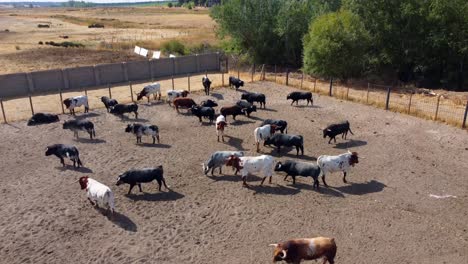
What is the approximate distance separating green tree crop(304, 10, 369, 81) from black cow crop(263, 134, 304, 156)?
58.0ft

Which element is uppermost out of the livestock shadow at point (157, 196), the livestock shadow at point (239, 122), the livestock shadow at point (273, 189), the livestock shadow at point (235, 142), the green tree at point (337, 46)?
the green tree at point (337, 46)

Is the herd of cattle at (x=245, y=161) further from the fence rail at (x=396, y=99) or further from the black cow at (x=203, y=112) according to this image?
the fence rail at (x=396, y=99)

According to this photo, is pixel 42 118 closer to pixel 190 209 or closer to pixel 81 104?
pixel 81 104

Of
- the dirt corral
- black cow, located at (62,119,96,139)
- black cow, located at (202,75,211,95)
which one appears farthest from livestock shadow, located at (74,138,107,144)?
black cow, located at (202,75,211,95)

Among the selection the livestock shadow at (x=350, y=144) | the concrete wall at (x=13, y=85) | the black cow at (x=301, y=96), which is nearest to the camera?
the livestock shadow at (x=350, y=144)

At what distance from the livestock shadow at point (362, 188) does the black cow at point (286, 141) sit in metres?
3.26

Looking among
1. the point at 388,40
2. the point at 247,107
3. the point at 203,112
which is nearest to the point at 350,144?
the point at 247,107

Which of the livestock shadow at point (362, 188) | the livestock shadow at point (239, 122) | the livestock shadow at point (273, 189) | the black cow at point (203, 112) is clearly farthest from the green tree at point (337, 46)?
the livestock shadow at point (273, 189)

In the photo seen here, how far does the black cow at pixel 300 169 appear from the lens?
1511 cm

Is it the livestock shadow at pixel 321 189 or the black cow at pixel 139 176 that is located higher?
the black cow at pixel 139 176

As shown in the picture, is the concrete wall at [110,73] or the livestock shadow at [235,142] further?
the concrete wall at [110,73]

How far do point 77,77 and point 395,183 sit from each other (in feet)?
85.2

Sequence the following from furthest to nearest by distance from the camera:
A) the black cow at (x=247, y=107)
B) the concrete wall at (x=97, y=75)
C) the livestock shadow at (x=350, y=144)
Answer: the concrete wall at (x=97, y=75), the black cow at (x=247, y=107), the livestock shadow at (x=350, y=144)

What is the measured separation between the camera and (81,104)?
2516cm
